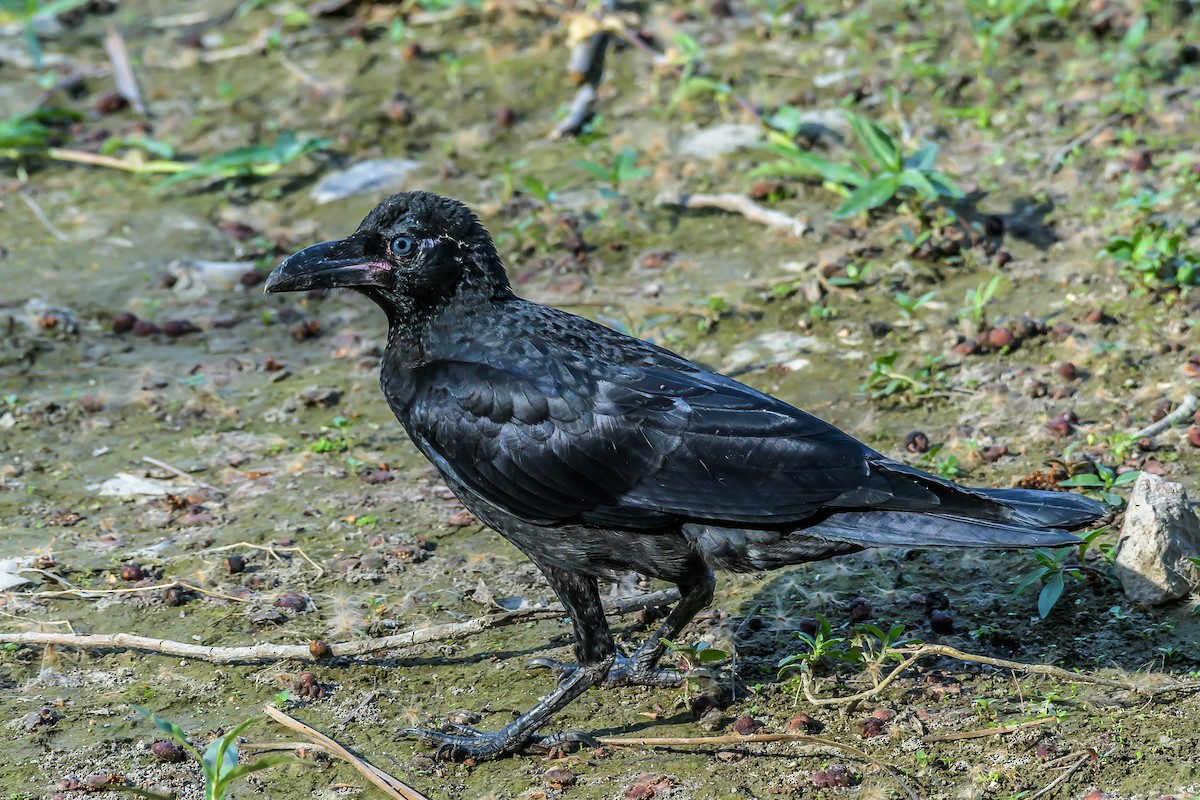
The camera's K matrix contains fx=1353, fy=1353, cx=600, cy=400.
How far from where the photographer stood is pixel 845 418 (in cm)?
606

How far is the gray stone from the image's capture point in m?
4.55

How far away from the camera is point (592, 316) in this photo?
7059mm

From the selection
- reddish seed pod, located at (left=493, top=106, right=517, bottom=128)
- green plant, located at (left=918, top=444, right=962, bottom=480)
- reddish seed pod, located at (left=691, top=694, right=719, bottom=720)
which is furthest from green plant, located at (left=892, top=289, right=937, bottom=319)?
reddish seed pod, located at (left=493, top=106, right=517, bottom=128)

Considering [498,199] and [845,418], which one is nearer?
[845,418]

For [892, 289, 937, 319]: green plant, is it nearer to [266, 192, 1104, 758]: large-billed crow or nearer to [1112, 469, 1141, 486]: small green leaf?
[1112, 469, 1141, 486]: small green leaf

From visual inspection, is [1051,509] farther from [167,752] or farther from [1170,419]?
[167,752]

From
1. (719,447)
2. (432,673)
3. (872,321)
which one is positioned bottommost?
(432,673)

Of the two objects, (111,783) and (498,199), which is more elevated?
(498,199)

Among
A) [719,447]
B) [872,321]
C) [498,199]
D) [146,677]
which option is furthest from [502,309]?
[498,199]

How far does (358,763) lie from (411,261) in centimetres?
176

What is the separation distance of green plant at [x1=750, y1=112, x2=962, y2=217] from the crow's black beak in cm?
287

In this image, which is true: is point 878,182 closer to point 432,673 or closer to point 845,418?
point 845,418

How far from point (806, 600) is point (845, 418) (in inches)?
49.9

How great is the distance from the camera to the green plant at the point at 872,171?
6887 mm
